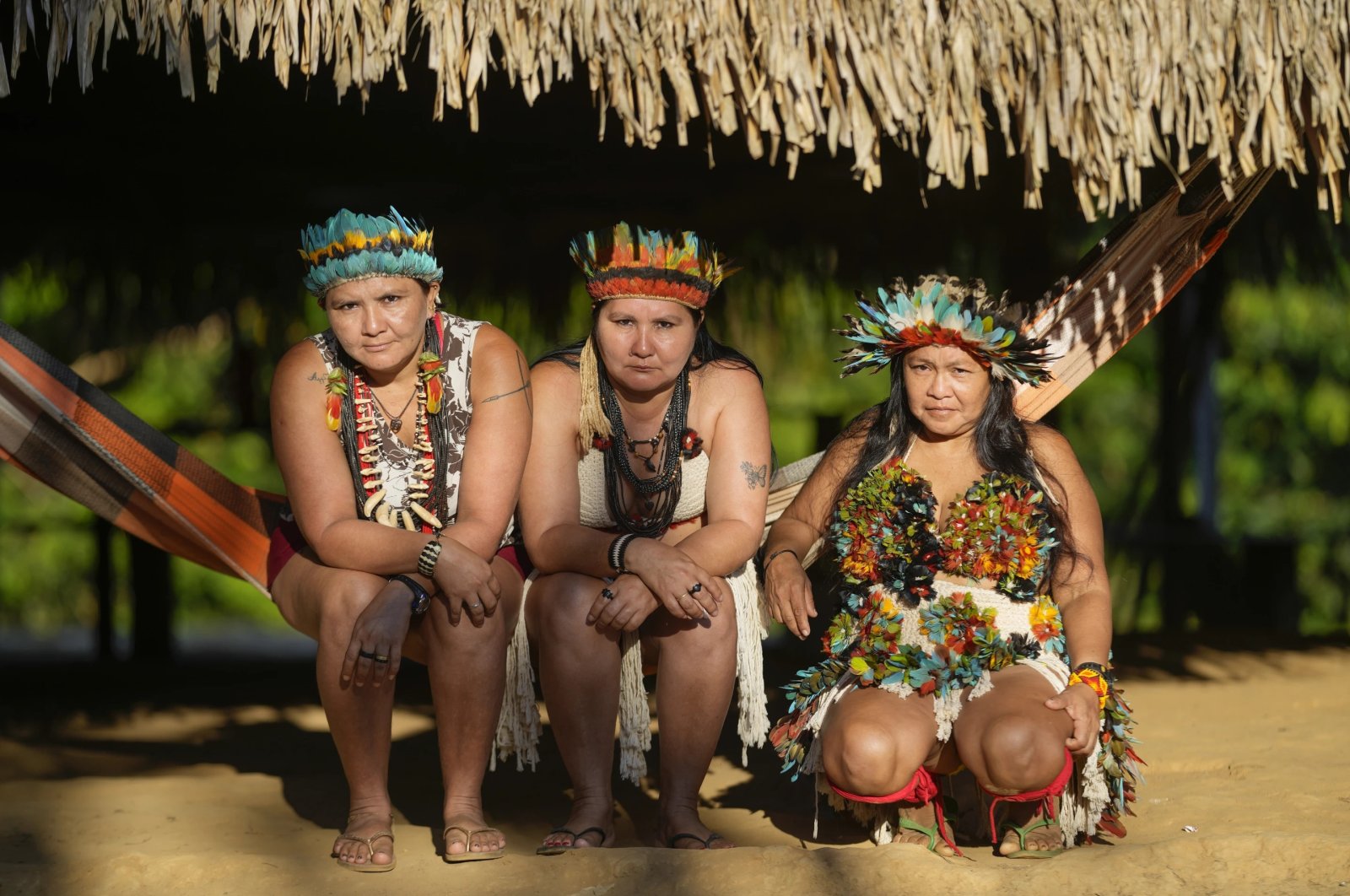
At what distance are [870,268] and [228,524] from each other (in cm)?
278

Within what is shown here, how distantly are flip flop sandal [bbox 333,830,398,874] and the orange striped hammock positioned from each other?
1.98 ft

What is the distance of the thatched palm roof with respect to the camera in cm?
256

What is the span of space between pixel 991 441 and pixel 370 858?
1.33 meters

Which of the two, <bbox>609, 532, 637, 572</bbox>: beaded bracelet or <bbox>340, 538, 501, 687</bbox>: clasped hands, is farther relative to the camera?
<bbox>609, 532, 637, 572</bbox>: beaded bracelet

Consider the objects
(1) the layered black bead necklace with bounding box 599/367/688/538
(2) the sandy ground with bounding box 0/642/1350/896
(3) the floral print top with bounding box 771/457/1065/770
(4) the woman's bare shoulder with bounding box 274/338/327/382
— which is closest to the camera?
(2) the sandy ground with bounding box 0/642/1350/896

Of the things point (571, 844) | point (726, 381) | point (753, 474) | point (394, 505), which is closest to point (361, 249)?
point (394, 505)

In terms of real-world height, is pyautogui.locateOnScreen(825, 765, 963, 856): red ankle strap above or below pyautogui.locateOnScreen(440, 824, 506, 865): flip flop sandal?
above

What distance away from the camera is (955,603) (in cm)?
254

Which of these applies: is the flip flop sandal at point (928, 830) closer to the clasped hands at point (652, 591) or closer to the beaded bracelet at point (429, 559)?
the clasped hands at point (652, 591)

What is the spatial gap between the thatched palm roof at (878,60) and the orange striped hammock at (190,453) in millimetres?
236

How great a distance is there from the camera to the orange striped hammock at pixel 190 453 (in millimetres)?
Result: 2752

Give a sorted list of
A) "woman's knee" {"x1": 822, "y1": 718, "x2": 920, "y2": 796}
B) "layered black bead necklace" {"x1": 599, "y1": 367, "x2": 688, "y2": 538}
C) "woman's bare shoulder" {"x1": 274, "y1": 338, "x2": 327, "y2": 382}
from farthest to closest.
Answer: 1. "layered black bead necklace" {"x1": 599, "y1": 367, "x2": 688, "y2": 538}
2. "woman's bare shoulder" {"x1": 274, "y1": 338, "x2": 327, "y2": 382}
3. "woman's knee" {"x1": 822, "y1": 718, "x2": 920, "y2": 796}

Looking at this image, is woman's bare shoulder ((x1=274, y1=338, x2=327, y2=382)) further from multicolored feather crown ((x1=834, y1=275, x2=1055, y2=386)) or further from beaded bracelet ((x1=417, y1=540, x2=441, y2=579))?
multicolored feather crown ((x1=834, y1=275, x2=1055, y2=386))

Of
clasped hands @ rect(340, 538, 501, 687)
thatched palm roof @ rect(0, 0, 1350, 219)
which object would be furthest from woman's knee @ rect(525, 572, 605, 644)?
thatched palm roof @ rect(0, 0, 1350, 219)
